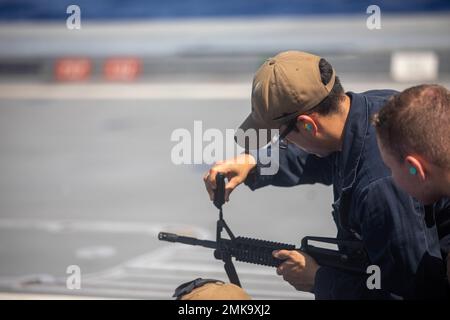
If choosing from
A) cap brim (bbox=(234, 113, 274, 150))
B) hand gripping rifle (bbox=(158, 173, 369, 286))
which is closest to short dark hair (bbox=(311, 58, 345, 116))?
cap brim (bbox=(234, 113, 274, 150))

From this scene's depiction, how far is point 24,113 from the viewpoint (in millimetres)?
11797

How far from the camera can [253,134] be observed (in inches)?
113

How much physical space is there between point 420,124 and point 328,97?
54 centimetres

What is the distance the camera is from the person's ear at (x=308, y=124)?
2627mm

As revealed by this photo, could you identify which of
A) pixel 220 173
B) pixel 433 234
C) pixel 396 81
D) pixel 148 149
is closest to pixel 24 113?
pixel 148 149

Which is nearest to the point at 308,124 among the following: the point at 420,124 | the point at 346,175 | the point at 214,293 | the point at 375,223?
the point at 346,175

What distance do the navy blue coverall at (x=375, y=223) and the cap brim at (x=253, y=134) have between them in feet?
0.90

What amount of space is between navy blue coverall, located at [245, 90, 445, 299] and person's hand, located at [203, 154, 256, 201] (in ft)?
1.25

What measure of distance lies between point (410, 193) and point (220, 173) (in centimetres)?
91

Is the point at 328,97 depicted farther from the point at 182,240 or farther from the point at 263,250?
the point at 182,240

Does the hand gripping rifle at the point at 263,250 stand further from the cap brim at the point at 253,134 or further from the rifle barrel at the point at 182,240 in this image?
the cap brim at the point at 253,134

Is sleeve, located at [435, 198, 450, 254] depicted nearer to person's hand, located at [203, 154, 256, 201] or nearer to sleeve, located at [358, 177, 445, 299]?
sleeve, located at [358, 177, 445, 299]

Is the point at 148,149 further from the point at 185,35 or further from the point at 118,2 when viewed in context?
the point at 118,2

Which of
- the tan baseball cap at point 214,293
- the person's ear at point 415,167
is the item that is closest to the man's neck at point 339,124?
the person's ear at point 415,167
